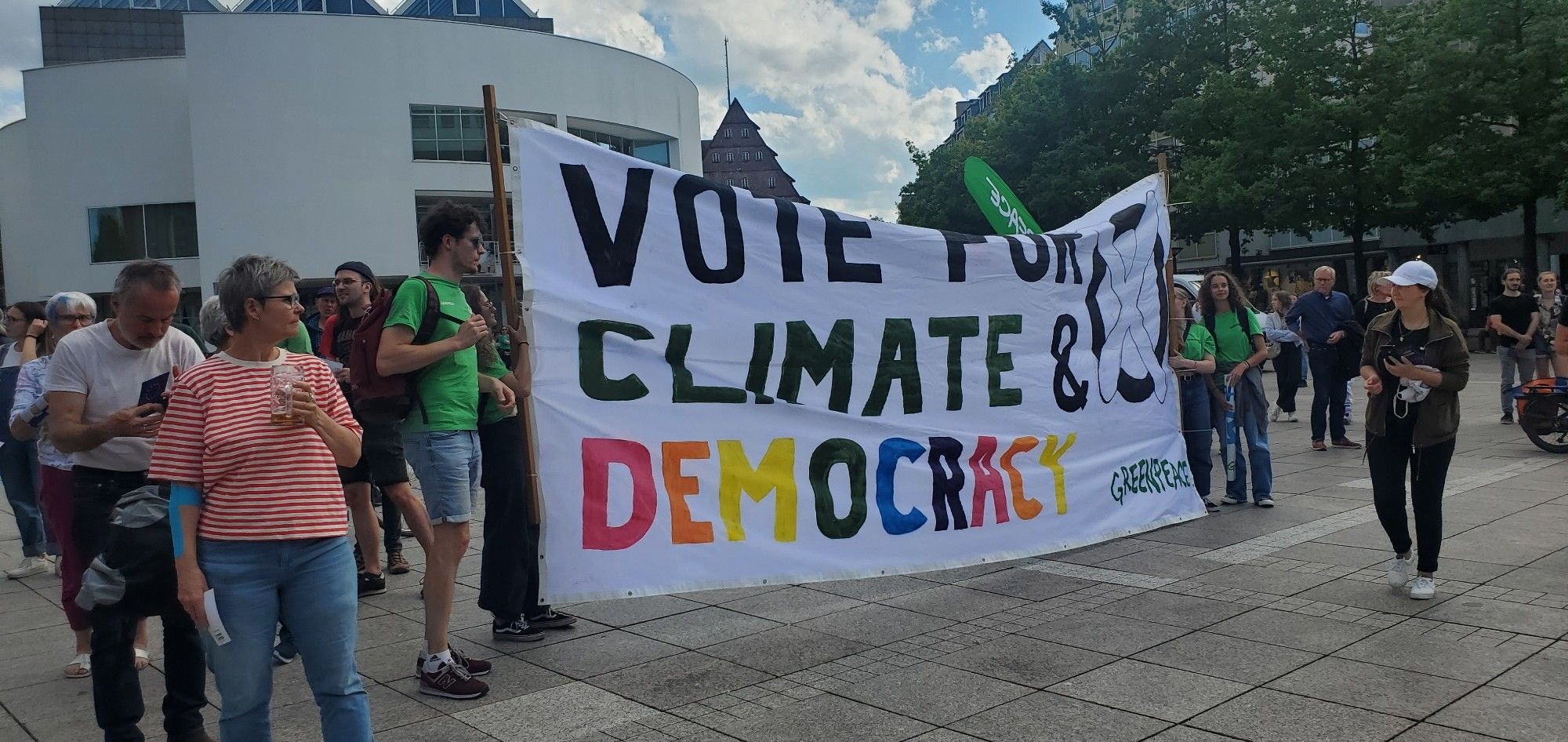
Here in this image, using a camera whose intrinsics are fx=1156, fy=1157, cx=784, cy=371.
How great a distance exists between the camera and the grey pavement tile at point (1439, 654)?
4.47 m

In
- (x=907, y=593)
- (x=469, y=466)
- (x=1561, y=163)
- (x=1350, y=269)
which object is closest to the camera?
(x=469, y=466)

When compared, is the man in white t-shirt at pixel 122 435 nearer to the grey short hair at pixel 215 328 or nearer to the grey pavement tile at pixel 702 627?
the grey short hair at pixel 215 328

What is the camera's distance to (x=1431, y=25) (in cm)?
2956

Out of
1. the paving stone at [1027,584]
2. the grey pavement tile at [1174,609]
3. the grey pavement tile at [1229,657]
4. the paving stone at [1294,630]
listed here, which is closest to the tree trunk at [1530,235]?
the paving stone at [1027,584]

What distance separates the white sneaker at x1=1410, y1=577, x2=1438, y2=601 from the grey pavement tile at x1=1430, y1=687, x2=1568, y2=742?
1.40 meters

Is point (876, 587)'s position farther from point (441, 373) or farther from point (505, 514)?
point (441, 373)

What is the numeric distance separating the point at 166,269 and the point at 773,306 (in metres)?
2.59

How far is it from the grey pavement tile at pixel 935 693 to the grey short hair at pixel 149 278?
2.83m

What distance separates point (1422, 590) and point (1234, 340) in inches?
124

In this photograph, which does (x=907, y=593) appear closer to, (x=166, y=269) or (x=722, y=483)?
(x=722, y=483)

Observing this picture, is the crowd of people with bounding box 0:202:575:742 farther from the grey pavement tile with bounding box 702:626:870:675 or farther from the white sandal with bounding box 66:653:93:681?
the grey pavement tile with bounding box 702:626:870:675

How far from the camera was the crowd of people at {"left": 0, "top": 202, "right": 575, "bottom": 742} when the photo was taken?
3135mm

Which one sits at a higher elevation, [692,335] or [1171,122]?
[1171,122]

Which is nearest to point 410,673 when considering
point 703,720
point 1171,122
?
point 703,720
